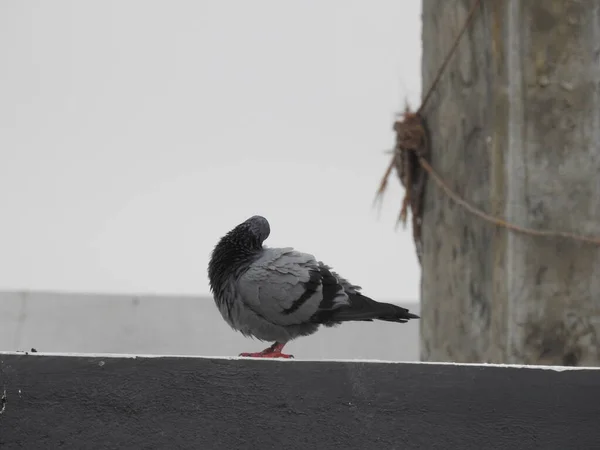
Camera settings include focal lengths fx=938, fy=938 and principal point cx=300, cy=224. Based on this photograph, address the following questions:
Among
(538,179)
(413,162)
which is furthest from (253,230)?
(413,162)

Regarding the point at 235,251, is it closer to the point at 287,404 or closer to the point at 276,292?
the point at 276,292

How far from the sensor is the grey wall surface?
17.7 ft

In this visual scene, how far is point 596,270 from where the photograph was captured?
10.0ft

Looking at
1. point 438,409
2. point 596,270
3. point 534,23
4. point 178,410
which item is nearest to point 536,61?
point 534,23

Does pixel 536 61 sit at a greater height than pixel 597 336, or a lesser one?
greater

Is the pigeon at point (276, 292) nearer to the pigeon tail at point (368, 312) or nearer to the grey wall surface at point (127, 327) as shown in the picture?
the pigeon tail at point (368, 312)

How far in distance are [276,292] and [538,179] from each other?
1107mm

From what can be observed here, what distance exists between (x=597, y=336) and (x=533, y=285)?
265 millimetres

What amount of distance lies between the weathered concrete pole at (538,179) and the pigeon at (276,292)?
71 cm

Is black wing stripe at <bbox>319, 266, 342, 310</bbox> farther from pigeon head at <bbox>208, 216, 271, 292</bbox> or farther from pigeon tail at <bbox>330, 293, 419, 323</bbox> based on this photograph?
pigeon head at <bbox>208, 216, 271, 292</bbox>

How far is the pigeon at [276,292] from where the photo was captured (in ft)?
8.01

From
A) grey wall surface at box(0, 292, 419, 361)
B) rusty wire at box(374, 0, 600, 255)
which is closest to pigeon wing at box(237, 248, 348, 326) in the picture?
rusty wire at box(374, 0, 600, 255)

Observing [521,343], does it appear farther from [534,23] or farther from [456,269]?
[534,23]

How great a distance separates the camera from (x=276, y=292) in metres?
2.44
